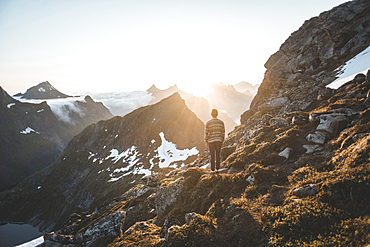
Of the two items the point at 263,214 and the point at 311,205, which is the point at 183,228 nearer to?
the point at 263,214

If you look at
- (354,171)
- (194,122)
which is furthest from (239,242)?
(194,122)

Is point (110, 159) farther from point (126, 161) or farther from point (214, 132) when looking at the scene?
point (214, 132)

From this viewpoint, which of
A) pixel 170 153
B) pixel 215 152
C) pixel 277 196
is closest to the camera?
pixel 277 196

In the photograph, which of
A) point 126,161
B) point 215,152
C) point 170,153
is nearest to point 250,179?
point 215,152

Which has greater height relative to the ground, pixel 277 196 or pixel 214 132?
pixel 214 132

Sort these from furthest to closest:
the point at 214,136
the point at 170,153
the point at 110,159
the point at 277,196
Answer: the point at 110,159 < the point at 170,153 < the point at 214,136 < the point at 277,196

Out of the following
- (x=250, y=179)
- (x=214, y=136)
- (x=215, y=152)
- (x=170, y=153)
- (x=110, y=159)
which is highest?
(x=110, y=159)

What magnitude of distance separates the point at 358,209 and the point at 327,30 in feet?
154

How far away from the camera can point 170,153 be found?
4978 inches

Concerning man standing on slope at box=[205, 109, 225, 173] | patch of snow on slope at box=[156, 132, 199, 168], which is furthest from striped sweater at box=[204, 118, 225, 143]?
patch of snow on slope at box=[156, 132, 199, 168]

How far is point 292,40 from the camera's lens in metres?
44.1

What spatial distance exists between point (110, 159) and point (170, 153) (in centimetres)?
5579

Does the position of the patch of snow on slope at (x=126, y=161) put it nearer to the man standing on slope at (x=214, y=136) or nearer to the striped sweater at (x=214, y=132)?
the man standing on slope at (x=214, y=136)

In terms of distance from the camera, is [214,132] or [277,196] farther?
[214,132]
